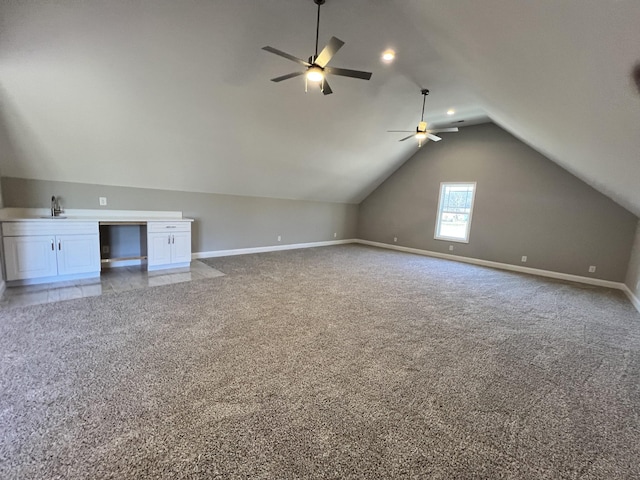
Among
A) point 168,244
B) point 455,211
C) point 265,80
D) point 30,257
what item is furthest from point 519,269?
point 30,257

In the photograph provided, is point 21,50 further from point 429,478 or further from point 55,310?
point 429,478

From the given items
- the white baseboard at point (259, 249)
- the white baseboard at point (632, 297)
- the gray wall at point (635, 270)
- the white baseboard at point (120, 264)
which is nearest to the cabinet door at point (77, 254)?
the white baseboard at point (120, 264)

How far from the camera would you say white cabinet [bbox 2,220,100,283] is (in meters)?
3.61

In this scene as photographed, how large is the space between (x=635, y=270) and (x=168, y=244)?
776 cm

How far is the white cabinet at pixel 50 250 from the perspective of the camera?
3609 mm

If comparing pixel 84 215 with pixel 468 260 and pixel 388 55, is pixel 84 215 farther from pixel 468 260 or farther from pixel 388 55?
pixel 468 260

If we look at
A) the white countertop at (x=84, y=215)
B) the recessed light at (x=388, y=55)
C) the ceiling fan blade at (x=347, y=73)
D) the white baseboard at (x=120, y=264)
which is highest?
the recessed light at (x=388, y=55)

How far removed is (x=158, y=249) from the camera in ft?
15.9

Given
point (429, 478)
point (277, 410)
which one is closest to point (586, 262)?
point (429, 478)

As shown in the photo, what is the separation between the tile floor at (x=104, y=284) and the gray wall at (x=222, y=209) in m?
1.09

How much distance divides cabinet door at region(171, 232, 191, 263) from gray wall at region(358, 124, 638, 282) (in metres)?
5.62

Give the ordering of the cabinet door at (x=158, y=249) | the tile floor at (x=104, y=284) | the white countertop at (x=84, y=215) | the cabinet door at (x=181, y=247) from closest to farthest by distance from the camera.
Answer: the tile floor at (x=104, y=284)
the white countertop at (x=84, y=215)
the cabinet door at (x=158, y=249)
the cabinet door at (x=181, y=247)

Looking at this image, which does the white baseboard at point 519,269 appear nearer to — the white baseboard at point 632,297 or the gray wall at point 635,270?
the white baseboard at point 632,297

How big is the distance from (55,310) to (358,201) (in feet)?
24.9
